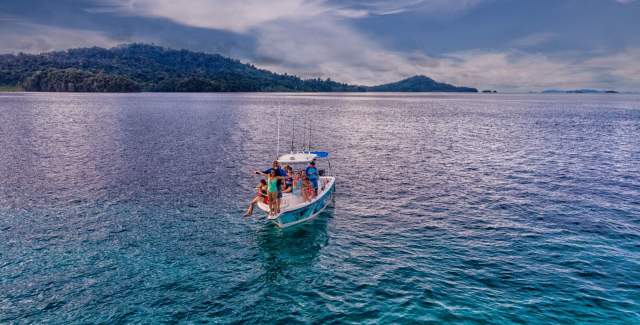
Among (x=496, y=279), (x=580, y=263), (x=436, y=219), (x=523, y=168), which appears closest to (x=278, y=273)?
(x=496, y=279)

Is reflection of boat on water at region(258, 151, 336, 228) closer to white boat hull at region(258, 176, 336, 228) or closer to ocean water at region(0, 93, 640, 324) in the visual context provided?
white boat hull at region(258, 176, 336, 228)

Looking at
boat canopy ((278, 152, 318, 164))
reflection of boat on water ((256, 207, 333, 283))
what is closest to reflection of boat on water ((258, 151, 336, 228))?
boat canopy ((278, 152, 318, 164))

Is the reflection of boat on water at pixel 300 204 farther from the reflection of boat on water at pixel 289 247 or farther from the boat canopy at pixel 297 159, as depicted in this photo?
the reflection of boat on water at pixel 289 247

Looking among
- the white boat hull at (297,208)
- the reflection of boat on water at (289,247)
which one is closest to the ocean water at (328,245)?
the reflection of boat on water at (289,247)

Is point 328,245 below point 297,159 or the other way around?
below

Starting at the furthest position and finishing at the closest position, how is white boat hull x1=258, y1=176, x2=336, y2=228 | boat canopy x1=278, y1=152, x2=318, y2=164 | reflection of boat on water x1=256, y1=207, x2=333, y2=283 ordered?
boat canopy x1=278, y1=152, x2=318, y2=164, white boat hull x1=258, y1=176, x2=336, y2=228, reflection of boat on water x1=256, y1=207, x2=333, y2=283

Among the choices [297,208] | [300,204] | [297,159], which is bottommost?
[297,208]

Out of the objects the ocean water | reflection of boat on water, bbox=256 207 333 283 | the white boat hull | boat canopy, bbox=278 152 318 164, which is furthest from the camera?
boat canopy, bbox=278 152 318 164

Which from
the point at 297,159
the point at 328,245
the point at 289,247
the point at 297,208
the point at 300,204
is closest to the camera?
the point at 289,247

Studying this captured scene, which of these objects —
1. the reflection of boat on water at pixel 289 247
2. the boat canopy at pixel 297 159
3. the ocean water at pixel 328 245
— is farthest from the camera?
the boat canopy at pixel 297 159

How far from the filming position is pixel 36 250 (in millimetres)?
19094

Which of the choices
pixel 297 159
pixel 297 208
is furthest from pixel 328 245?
pixel 297 159

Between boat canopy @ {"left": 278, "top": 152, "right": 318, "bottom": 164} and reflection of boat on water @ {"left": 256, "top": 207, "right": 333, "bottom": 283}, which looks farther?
boat canopy @ {"left": 278, "top": 152, "right": 318, "bottom": 164}

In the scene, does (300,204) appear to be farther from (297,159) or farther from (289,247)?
(297,159)
